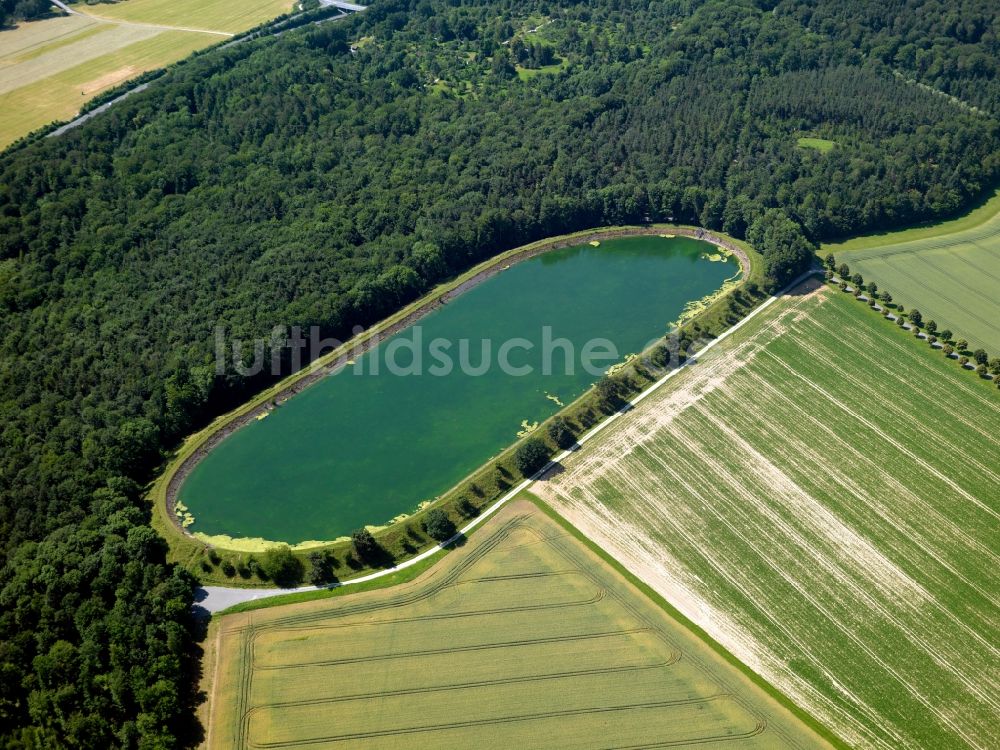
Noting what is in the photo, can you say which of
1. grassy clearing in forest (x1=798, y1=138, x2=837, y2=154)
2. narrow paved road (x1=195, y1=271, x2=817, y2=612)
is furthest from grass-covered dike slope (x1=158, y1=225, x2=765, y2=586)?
grassy clearing in forest (x1=798, y1=138, x2=837, y2=154)

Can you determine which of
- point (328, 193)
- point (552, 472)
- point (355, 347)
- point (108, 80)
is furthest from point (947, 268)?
point (108, 80)

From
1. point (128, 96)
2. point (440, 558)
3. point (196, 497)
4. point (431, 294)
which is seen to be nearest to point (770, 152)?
point (431, 294)

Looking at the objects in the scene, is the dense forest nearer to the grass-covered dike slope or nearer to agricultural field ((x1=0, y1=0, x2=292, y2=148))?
the grass-covered dike slope

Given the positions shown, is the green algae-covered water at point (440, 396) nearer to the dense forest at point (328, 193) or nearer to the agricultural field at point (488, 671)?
the dense forest at point (328, 193)

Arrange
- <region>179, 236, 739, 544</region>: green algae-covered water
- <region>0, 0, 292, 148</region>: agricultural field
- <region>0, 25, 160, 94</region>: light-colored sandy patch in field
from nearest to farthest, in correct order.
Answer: <region>179, 236, 739, 544</region>: green algae-covered water, <region>0, 0, 292, 148</region>: agricultural field, <region>0, 25, 160, 94</region>: light-colored sandy patch in field

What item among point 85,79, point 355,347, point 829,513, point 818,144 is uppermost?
point 85,79

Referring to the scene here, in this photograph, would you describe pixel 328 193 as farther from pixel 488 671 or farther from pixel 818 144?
pixel 488 671

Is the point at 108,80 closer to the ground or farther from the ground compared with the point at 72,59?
closer to the ground

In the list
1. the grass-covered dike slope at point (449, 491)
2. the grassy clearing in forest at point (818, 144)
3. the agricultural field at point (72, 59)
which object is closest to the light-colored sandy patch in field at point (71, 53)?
the agricultural field at point (72, 59)
